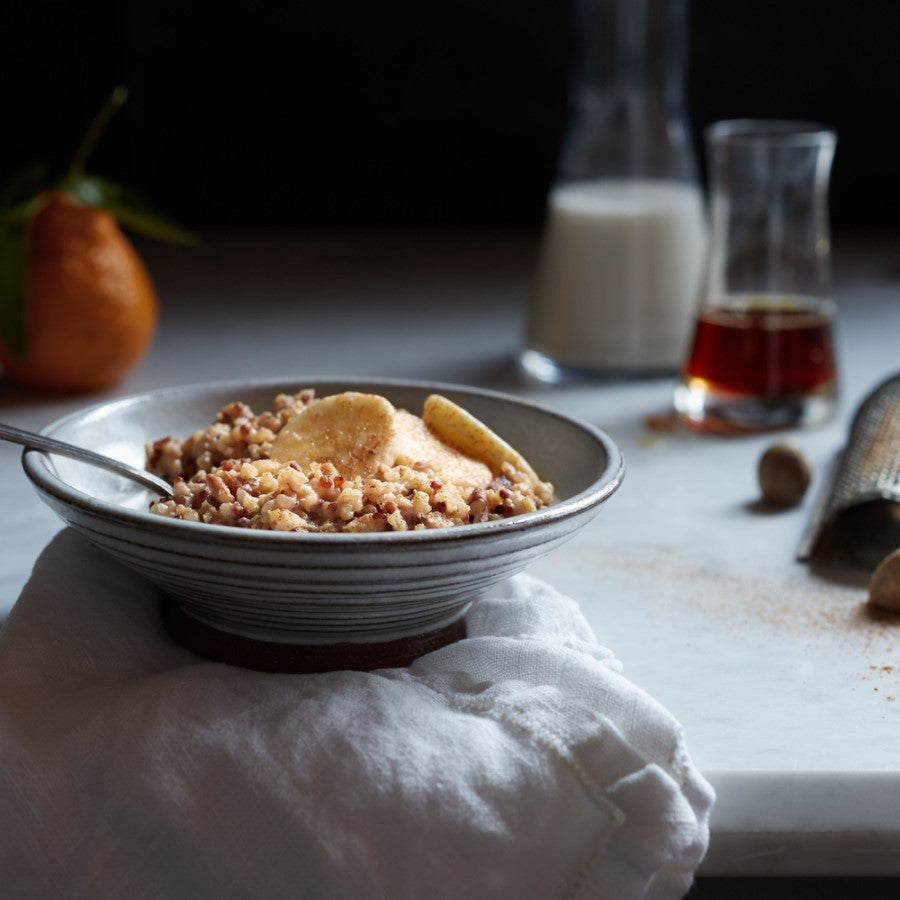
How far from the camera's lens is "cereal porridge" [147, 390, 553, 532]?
667 mm

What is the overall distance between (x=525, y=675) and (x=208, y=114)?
1.57 metres

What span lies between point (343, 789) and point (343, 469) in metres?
0.19

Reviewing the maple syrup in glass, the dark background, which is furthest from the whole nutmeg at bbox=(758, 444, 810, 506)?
the dark background

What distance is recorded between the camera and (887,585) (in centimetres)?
85

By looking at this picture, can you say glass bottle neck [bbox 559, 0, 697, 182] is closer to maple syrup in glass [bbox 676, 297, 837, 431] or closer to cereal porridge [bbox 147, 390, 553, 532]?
maple syrup in glass [bbox 676, 297, 837, 431]

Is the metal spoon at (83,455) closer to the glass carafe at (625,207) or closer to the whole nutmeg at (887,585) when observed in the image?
the whole nutmeg at (887,585)

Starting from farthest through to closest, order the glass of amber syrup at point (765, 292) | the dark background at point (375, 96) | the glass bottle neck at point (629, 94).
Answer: the dark background at point (375, 96) < the glass bottle neck at point (629, 94) < the glass of amber syrup at point (765, 292)

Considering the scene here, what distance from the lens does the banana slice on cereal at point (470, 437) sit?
2.52 ft

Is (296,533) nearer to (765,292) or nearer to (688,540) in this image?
(688,540)

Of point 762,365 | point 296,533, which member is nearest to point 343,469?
point 296,533

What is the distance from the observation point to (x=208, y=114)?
6.79 ft

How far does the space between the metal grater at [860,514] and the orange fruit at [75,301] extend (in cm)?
65

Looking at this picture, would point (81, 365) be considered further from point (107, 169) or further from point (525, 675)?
point (107, 169)

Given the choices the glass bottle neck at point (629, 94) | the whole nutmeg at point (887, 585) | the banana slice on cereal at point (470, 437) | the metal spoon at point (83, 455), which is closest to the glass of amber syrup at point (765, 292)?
the glass bottle neck at point (629, 94)
